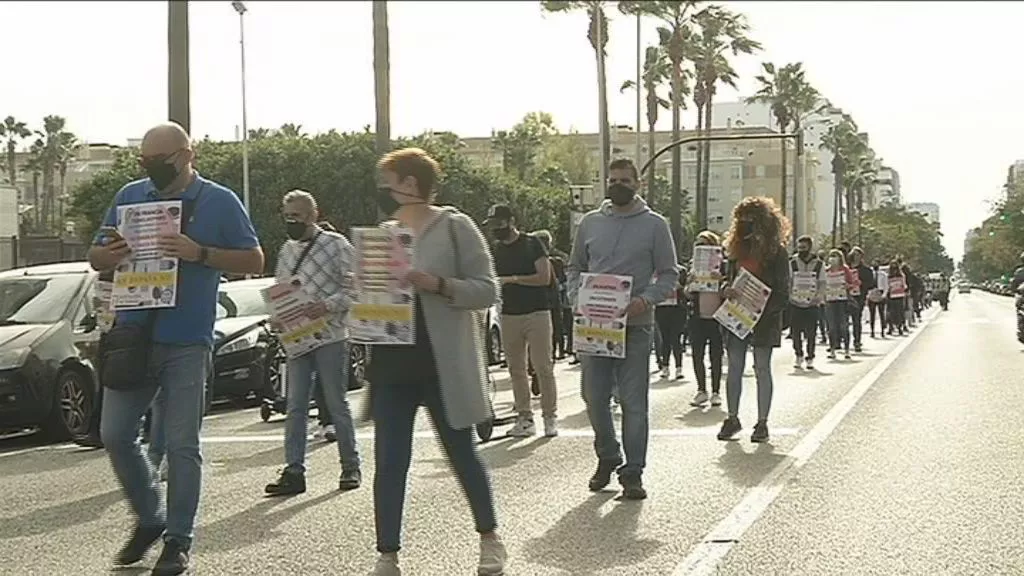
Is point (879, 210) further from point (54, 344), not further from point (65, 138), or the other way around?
point (54, 344)

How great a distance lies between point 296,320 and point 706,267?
6.53 m

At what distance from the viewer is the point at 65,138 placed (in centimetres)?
10431

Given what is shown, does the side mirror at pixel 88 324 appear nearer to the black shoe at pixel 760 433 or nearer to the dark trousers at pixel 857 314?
the black shoe at pixel 760 433

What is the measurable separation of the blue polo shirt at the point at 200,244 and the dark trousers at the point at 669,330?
11.2m

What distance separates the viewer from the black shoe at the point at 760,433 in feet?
36.8

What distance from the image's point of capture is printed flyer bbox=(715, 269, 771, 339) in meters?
11.2

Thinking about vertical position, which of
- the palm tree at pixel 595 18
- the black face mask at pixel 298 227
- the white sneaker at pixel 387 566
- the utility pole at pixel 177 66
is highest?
the palm tree at pixel 595 18

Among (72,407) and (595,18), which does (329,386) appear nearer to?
(72,407)

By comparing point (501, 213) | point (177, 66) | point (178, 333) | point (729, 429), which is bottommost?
point (729, 429)

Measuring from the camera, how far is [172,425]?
6461mm

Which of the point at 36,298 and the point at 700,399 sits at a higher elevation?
the point at 36,298

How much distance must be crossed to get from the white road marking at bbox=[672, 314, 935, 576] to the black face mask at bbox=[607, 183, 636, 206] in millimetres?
1899

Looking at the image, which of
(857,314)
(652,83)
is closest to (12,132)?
(652,83)

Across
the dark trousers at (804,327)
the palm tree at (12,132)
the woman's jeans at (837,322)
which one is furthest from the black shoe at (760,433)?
the palm tree at (12,132)
